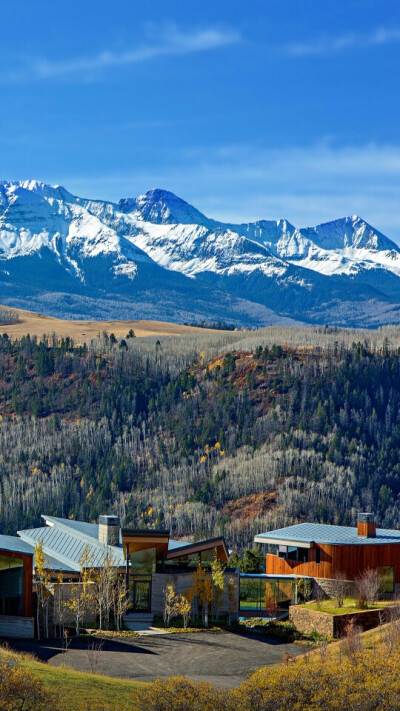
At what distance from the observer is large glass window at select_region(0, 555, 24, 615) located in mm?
76188

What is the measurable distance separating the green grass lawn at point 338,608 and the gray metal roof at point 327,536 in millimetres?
6591

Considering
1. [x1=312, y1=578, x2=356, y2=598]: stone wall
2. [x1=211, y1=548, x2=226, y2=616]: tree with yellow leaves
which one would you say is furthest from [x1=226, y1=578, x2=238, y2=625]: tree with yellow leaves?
[x1=312, y1=578, x2=356, y2=598]: stone wall

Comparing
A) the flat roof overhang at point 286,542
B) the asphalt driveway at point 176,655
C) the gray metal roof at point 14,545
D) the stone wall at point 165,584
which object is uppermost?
the gray metal roof at point 14,545

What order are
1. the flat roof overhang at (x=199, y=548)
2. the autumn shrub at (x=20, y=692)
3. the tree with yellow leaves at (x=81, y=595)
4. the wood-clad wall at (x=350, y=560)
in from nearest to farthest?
1. the autumn shrub at (x=20, y=692)
2. the tree with yellow leaves at (x=81, y=595)
3. the flat roof overhang at (x=199, y=548)
4. the wood-clad wall at (x=350, y=560)

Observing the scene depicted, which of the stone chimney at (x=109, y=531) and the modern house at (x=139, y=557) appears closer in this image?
the modern house at (x=139, y=557)

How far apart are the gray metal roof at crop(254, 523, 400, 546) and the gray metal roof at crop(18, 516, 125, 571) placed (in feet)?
46.4

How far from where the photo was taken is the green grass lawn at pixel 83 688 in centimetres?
5194

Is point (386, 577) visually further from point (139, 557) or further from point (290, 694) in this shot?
point (290, 694)

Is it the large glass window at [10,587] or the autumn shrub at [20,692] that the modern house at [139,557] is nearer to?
the large glass window at [10,587]

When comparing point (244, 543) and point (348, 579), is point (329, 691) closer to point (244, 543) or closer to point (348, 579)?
point (348, 579)

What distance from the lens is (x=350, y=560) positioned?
93625 mm

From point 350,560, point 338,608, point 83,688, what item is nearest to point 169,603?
point 338,608

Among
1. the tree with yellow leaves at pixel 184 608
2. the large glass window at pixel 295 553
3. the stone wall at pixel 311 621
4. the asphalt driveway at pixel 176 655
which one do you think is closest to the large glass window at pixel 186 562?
the tree with yellow leaves at pixel 184 608

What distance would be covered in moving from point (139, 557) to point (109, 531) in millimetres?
4520
